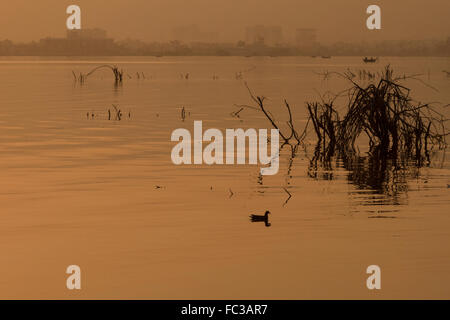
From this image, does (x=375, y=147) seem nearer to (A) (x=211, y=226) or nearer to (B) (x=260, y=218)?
(B) (x=260, y=218)

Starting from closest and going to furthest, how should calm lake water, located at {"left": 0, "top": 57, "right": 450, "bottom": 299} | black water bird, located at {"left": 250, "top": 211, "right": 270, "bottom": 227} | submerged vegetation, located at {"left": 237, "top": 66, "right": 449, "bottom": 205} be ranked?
calm lake water, located at {"left": 0, "top": 57, "right": 450, "bottom": 299}, black water bird, located at {"left": 250, "top": 211, "right": 270, "bottom": 227}, submerged vegetation, located at {"left": 237, "top": 66, "right": 449, "bottom": 205}

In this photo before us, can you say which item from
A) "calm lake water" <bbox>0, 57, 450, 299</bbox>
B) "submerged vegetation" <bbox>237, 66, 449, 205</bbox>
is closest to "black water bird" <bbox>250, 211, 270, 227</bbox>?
"calm lake water" <bbox>0, 57, 450, 299</bbox>

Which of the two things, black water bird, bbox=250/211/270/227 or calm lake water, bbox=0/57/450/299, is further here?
black water bird, bbox=250/211/270/227

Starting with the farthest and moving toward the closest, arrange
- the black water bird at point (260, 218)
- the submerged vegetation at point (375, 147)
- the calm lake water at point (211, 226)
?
the submerged vegetation at point (375, 147), the black water bird at point (260, 218), the calm lake water at point (211, 226)

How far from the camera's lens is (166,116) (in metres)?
38.0

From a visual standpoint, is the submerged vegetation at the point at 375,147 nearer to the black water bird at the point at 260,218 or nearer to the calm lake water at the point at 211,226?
the calm lake water at the point at 211,226

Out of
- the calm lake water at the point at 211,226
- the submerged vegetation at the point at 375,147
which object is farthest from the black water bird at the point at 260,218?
the submerged vegetation at the point at 375,147

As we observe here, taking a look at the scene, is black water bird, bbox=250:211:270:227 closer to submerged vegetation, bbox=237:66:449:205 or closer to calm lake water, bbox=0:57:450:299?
calm lake water, bbox=0:57:450:299

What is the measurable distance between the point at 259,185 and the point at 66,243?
21.8ft

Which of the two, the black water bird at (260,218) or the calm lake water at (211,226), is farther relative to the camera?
the black water bird at (260,218)

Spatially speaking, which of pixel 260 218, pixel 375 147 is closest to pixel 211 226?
pixel 260 218

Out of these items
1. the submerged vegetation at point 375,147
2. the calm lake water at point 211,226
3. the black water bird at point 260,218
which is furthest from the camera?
the submerged vegetation at point 375,147
